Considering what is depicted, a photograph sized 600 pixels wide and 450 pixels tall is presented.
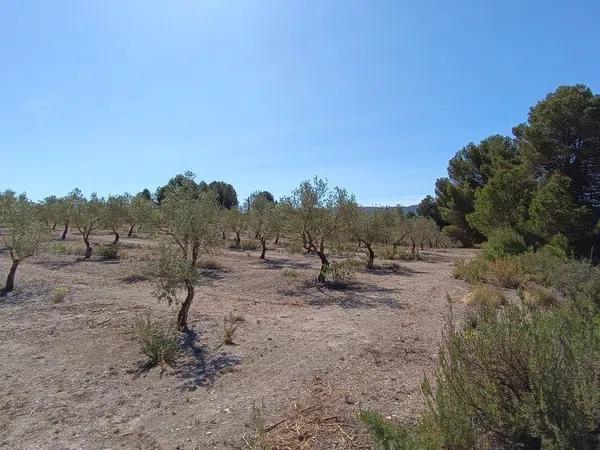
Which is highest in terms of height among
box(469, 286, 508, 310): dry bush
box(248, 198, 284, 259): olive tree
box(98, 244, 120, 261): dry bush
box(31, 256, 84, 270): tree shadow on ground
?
box(248, 198, 284, 259): olive tree

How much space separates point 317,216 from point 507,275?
724 centimetres

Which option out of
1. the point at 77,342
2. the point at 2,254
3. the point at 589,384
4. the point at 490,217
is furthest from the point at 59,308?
the point at 490,217

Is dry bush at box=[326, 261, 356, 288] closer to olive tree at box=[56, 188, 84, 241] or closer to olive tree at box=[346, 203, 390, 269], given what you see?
olive tree at box=[346, 203, 390, 269]

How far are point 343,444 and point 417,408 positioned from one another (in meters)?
1.21

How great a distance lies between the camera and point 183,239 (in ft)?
33.2

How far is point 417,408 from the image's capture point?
17.2 feet

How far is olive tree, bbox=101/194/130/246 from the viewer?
1184 inches

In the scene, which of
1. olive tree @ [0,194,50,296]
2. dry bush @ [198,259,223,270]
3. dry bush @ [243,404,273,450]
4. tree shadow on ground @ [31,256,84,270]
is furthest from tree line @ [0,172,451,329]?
dry bush @ [243,404,273,450]

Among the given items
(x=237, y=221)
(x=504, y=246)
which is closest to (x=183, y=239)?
(x=504, y=246)

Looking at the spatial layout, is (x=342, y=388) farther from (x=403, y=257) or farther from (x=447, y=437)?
(x=403, y=257)

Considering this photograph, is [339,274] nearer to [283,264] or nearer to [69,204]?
[283,264]

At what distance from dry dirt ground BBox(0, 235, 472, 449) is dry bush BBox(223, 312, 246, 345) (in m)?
0.19

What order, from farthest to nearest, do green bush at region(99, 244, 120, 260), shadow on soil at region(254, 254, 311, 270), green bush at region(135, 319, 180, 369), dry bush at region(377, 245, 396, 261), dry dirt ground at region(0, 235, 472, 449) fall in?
dry bush at region(377, 245, 396, 261)
green bush at region(99, 244, 120, 260)
shadow on soil at region(254, 254, 311, 270)
green bush at region(135, 319, 180, 369)
dry dirt ground at region(0, 235, 472, 449)

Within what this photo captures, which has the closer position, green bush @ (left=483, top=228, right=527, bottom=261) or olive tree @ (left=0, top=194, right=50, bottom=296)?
olive tree @ (left=0, top=194, right=50, bottom=296)
